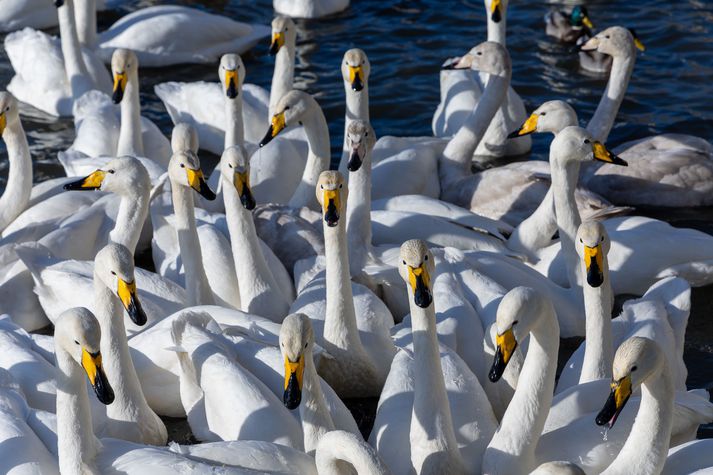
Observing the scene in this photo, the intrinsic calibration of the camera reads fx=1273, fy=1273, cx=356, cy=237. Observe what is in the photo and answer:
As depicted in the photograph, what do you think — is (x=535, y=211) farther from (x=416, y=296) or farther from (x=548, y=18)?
(x=548, y=18)

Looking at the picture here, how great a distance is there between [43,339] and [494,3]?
259 inches

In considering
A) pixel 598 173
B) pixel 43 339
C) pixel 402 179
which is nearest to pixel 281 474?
pixel 43 339

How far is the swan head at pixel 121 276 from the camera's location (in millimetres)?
8227

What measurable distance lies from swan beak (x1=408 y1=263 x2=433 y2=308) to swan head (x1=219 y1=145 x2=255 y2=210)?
6.67 ft

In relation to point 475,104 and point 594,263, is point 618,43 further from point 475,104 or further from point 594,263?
point 594,263

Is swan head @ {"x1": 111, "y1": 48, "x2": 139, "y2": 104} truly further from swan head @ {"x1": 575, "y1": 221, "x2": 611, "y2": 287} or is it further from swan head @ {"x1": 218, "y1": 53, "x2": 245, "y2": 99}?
swan head @ {"x1": 575, "y1": 221, "x2": 611, "y2": 287}

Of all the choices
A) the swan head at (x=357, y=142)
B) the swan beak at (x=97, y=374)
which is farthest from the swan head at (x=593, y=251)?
the swan beak at (x=97, y=374)

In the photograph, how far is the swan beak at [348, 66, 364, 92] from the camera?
11.4 m

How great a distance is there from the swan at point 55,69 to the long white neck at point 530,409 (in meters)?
7.82

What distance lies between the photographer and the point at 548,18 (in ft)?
52.9

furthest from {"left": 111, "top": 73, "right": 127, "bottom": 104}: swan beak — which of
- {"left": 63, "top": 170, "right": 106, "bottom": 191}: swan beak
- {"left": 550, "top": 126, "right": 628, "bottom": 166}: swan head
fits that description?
{"left": 550, "top": 126, "right": 628, "bottom": 166}: swan head

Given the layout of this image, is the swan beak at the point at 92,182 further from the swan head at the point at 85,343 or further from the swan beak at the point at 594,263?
the swan beak at the point at 594,263

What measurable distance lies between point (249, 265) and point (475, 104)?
14.4ft

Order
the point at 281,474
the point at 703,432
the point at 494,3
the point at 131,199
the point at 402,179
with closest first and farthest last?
the point at 281,474 → the point at 703,432 → the point at 131,199 → the point at 402,179 → the point at 494,3
